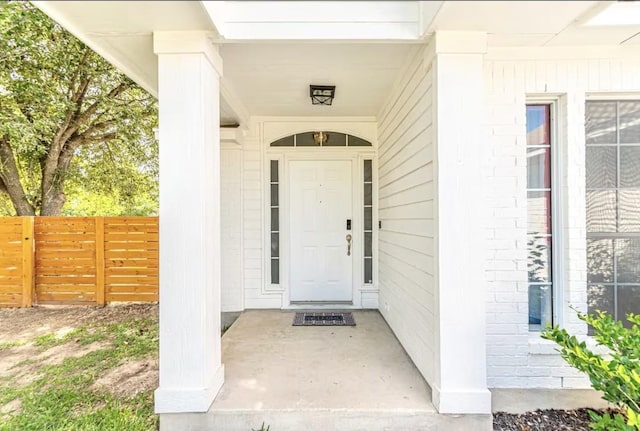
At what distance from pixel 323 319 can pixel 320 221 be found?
1217 mm

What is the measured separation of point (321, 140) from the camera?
13.6 ft

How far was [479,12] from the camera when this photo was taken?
1.76 m

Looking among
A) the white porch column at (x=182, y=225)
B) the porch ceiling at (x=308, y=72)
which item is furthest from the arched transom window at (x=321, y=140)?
the white porch column at (x=182, y=225)

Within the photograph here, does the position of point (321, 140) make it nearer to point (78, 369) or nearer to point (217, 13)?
point (217, 13)

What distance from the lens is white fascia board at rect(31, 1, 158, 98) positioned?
5.60 ft

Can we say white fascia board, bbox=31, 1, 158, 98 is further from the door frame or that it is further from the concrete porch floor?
the concrete porch floor

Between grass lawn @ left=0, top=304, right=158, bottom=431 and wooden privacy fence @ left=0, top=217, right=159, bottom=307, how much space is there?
0.34m

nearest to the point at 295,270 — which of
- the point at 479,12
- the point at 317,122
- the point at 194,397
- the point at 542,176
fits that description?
the point at 317,122

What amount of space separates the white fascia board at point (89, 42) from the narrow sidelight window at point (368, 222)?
252 cm

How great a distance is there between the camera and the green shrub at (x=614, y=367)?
1661 millimetres

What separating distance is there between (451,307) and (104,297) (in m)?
5.01

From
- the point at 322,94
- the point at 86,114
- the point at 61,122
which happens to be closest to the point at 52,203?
the point at 61,122

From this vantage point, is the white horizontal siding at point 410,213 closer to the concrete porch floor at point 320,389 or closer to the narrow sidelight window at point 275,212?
the concrete porch floor at point 320,389

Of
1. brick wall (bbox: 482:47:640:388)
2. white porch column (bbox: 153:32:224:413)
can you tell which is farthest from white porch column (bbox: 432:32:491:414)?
white porch column (bbox: 153:32:224:413)
